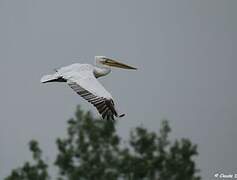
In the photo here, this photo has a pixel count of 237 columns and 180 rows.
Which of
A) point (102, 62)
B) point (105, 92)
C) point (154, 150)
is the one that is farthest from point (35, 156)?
point (105, 92)

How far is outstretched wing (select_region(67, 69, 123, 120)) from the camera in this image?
80.6 feet

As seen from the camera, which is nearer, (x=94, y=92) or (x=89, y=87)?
(x=94, y=92)

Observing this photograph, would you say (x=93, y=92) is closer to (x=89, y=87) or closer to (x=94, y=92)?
(x=94, y=92)

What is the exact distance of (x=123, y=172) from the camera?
124ft

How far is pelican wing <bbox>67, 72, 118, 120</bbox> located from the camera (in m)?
24.6

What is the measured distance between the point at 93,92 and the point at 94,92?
2 centimetres

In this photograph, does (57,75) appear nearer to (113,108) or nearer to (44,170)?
(113,108)

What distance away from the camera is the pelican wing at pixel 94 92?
2456 cm

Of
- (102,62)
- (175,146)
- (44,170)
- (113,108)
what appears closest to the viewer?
(113,108)

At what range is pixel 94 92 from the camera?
24.8 m

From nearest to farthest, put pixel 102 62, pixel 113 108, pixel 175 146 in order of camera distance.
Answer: pixel 113 108
pixel 102 62
pixel 175 146

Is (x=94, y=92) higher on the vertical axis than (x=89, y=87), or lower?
lower

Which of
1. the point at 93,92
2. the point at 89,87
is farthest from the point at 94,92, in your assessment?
the point at 89,87

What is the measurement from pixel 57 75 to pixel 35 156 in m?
11.8
